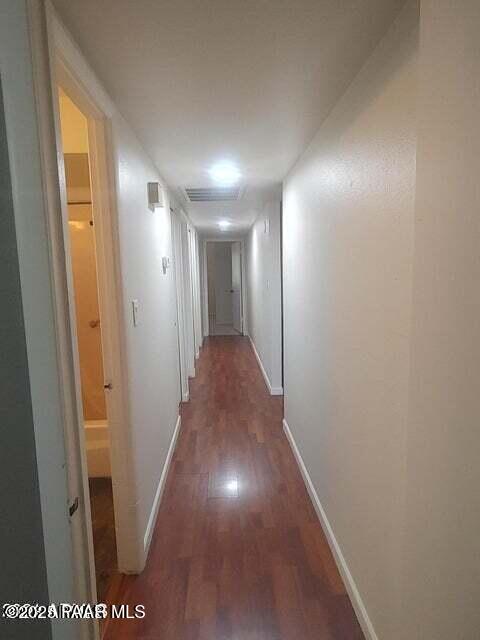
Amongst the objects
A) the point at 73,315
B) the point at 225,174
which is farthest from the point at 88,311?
the point at 73,315

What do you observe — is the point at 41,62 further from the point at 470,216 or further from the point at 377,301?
the point at 377,301

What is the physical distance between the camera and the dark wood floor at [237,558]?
140 centimetres

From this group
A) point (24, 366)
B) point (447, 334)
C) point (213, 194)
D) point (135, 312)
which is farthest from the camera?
point (213, 194)

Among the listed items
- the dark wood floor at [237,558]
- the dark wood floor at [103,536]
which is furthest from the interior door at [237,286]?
the dark wood floor at [103,536]

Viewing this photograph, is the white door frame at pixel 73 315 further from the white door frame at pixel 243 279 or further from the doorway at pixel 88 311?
the white door frame at pixel 243 279

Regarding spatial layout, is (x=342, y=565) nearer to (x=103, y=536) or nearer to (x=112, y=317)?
(x=103, y=536)

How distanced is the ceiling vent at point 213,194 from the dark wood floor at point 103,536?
2.55 metres

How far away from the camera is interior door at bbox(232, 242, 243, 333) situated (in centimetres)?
799

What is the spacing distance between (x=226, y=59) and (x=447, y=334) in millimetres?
1179

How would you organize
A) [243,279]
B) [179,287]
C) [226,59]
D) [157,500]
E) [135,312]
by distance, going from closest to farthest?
[226,59]
[135,312]
[157,500]
[179,287]
[243,279]

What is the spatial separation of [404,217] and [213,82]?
0.94 m

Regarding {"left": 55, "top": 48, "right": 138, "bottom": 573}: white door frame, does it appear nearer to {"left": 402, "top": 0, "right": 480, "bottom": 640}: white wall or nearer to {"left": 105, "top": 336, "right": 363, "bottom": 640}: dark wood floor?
{"left": 105, "top": 336, "right": 363, "bottom": 640}: dark wood floor

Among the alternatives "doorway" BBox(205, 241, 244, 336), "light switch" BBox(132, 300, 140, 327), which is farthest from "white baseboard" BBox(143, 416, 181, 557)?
"doorway" BBox(205, 241, 244, 336)

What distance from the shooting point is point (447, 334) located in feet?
2.42
